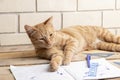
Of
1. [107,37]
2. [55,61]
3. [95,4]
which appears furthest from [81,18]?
[55,61]

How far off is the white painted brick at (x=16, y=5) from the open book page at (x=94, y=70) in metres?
0.48

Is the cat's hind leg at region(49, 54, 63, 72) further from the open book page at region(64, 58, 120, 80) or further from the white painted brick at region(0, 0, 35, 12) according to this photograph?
the white painted brick at region(0, 0, 35, 12)

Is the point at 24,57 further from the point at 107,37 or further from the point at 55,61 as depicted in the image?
the point at 107,37

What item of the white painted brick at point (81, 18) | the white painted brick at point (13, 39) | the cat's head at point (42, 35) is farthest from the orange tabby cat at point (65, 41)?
the white painted brick at point (13, 39)

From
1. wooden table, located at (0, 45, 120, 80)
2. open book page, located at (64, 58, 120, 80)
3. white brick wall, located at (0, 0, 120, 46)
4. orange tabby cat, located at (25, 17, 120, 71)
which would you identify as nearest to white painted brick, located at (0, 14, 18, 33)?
white brick wall, located at (0, 0, 120, 46)

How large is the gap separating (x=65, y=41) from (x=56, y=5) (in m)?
0.30

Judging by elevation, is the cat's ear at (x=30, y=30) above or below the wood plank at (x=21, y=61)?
above

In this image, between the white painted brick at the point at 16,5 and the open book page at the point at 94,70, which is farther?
the white painted brick at the point at 16,5

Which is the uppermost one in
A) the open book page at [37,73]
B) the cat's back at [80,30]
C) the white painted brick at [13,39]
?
the cat's back at [80,30]

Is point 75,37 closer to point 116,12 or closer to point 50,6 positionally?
point 50,6

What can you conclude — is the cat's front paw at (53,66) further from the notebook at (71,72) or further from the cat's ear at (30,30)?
the cat's ear at (30,30)

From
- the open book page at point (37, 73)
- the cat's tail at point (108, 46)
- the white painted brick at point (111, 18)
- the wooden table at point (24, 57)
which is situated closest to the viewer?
the open book page at point (37, 73)

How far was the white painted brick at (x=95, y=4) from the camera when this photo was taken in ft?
5.16

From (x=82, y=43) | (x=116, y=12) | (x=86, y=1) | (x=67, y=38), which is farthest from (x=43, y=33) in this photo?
(x=116, y=12)
